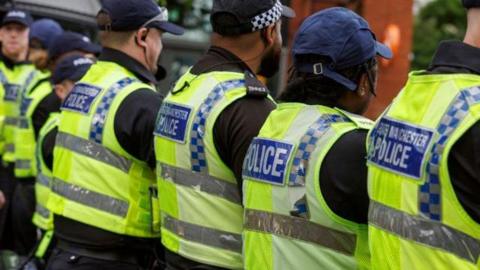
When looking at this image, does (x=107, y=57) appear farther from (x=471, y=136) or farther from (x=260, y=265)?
(x=471, y=136)

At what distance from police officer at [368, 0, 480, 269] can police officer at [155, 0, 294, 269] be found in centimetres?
81

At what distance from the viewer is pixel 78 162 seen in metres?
4.59

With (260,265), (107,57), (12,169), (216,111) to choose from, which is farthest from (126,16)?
(12,169)

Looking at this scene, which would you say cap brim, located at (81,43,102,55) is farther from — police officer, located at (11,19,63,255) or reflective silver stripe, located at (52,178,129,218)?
reflective silver stripe, located at (52,178,129,218)

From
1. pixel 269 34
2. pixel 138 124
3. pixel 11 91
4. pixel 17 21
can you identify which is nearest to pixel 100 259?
pixel 138 124

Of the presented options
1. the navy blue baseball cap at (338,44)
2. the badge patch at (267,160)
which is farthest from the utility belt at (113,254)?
the navy blue baseball cap at (338,44)

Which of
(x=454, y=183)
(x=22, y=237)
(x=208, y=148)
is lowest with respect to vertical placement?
(x=22, y=237)

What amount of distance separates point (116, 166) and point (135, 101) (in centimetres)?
29

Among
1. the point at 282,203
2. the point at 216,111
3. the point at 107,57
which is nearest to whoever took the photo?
the point at 282,203

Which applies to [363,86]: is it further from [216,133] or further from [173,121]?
[173,121]

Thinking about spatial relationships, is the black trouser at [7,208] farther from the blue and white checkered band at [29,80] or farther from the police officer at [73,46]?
the police officer at [73,46]

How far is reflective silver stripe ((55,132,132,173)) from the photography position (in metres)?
4.45

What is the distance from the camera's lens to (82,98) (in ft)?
15.3

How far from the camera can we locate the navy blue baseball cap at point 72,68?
5.89 meters
